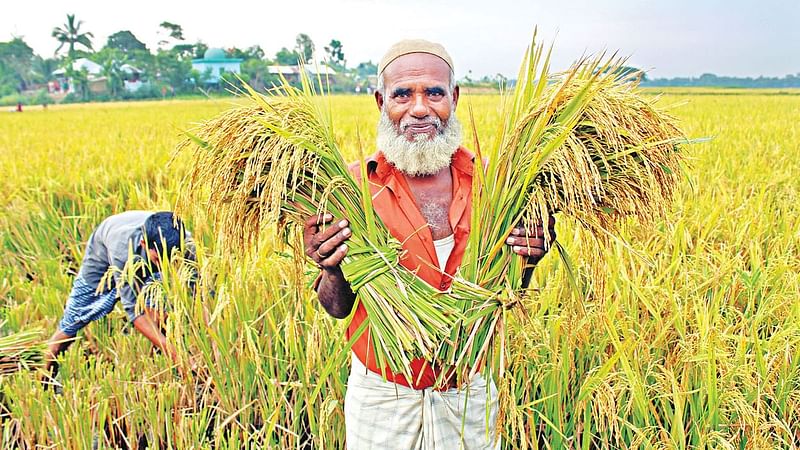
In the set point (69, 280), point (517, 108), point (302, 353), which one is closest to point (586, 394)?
point (517, 108)

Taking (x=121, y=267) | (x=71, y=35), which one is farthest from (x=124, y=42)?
(x=121, y=267)

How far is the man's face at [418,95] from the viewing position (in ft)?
5.41

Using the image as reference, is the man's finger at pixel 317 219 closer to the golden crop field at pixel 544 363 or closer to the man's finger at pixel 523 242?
the golden crop field at pixel 544 363

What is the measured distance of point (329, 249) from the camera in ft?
4.85

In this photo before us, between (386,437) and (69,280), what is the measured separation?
2.61 m

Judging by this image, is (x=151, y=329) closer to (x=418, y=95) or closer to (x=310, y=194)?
(x=310, y=194)

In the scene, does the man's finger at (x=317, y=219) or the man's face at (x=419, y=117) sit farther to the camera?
the man's face at (x=419, y=117)

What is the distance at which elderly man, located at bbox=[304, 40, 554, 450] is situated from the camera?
1606 mm

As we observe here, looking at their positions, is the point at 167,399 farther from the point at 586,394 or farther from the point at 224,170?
the point at 586,394

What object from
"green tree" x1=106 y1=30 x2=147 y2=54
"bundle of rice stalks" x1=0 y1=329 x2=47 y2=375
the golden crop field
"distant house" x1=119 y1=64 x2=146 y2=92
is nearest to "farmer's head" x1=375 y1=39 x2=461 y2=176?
the golden crop field

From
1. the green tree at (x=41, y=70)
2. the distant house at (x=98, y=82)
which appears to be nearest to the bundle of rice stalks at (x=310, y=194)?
the distant house at (x=98, y=82)

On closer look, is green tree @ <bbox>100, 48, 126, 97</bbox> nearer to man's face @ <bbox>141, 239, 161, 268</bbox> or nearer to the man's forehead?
man's face @ <bbox>141, 239, 161, 268</bbox>

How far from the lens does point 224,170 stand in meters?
1.47

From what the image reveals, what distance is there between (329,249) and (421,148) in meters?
0.39
